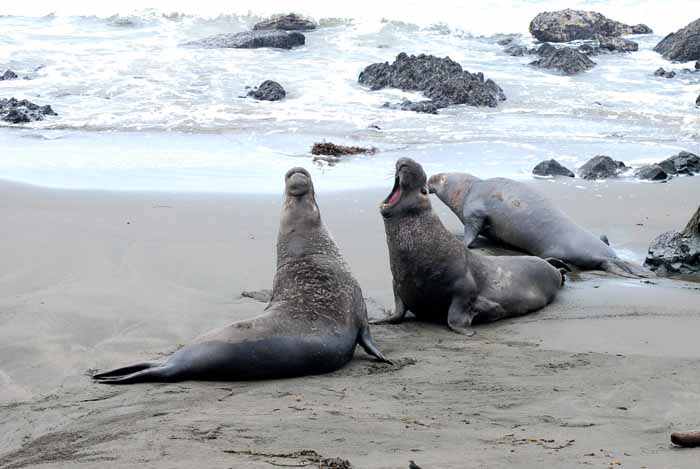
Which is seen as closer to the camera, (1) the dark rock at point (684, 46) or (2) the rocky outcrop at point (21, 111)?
(2) the rocky outcrop at point (21, 111)

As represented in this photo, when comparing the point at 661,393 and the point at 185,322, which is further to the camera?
the point at 185,322

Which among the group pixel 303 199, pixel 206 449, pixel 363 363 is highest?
pixel 303 199

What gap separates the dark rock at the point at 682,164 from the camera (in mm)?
10867

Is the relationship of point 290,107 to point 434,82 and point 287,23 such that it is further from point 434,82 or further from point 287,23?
point 287,23

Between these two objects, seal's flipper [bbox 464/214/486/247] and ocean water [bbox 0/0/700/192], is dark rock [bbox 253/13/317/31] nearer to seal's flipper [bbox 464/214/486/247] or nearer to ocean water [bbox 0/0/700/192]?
ocean water [bbox 0/0/700/192]

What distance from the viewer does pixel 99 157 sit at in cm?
1147

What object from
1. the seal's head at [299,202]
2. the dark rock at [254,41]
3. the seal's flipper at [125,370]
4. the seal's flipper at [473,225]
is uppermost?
the dark rock at [254,41]

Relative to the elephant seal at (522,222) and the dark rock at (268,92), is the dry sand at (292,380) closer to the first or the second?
the elephant seal at (522,222)

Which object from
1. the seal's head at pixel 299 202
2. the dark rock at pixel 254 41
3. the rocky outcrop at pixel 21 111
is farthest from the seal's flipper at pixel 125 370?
the dark rock at pixel 254 41

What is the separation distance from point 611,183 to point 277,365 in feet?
21.4

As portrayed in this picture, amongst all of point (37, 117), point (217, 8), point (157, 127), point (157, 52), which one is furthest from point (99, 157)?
point (217, 8)

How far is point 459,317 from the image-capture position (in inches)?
256

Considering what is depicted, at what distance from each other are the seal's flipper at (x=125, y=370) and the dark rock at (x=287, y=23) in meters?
21.3

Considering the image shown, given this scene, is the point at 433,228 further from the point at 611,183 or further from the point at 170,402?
the point at 611,183
